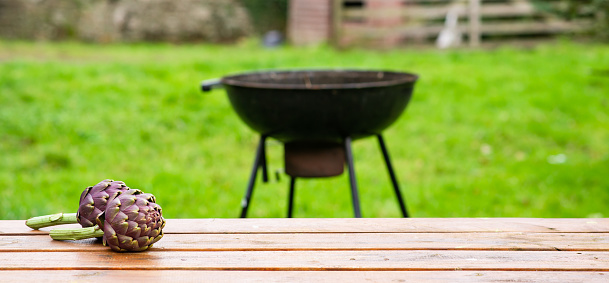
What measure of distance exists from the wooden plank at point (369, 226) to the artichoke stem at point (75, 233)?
4.1 inches

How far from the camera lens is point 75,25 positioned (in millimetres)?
11742

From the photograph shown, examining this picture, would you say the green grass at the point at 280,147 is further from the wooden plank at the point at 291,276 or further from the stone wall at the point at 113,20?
the stone wall at the point at 113,20

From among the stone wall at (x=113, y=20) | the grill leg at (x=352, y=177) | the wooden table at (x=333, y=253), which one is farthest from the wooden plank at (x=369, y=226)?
the stone wall at (x=113, y=20)

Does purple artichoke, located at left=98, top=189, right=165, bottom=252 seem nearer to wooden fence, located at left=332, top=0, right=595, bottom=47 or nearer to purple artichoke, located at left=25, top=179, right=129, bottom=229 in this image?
purple artichoke, located at left=25, top=179, right=129, bottom=229

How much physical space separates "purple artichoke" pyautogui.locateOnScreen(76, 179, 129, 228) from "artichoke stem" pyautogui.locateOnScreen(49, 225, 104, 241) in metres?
0.02

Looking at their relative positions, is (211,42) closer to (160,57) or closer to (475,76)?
(160,57)

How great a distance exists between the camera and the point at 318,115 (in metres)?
2.39

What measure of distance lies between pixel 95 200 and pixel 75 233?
12 cm

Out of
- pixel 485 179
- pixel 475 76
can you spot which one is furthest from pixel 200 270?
pixel 475 76

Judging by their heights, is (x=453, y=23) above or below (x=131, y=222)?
below

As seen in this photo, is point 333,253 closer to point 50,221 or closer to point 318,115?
point 50,221

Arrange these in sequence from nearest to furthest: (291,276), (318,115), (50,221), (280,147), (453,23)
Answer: (291,276)
(50,221)
(318,115)
(280,147)
(453,23)

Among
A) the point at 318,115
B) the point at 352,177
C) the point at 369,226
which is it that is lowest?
the point at 352,177

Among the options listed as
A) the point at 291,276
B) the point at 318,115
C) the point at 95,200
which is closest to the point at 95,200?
the point at 95,200
